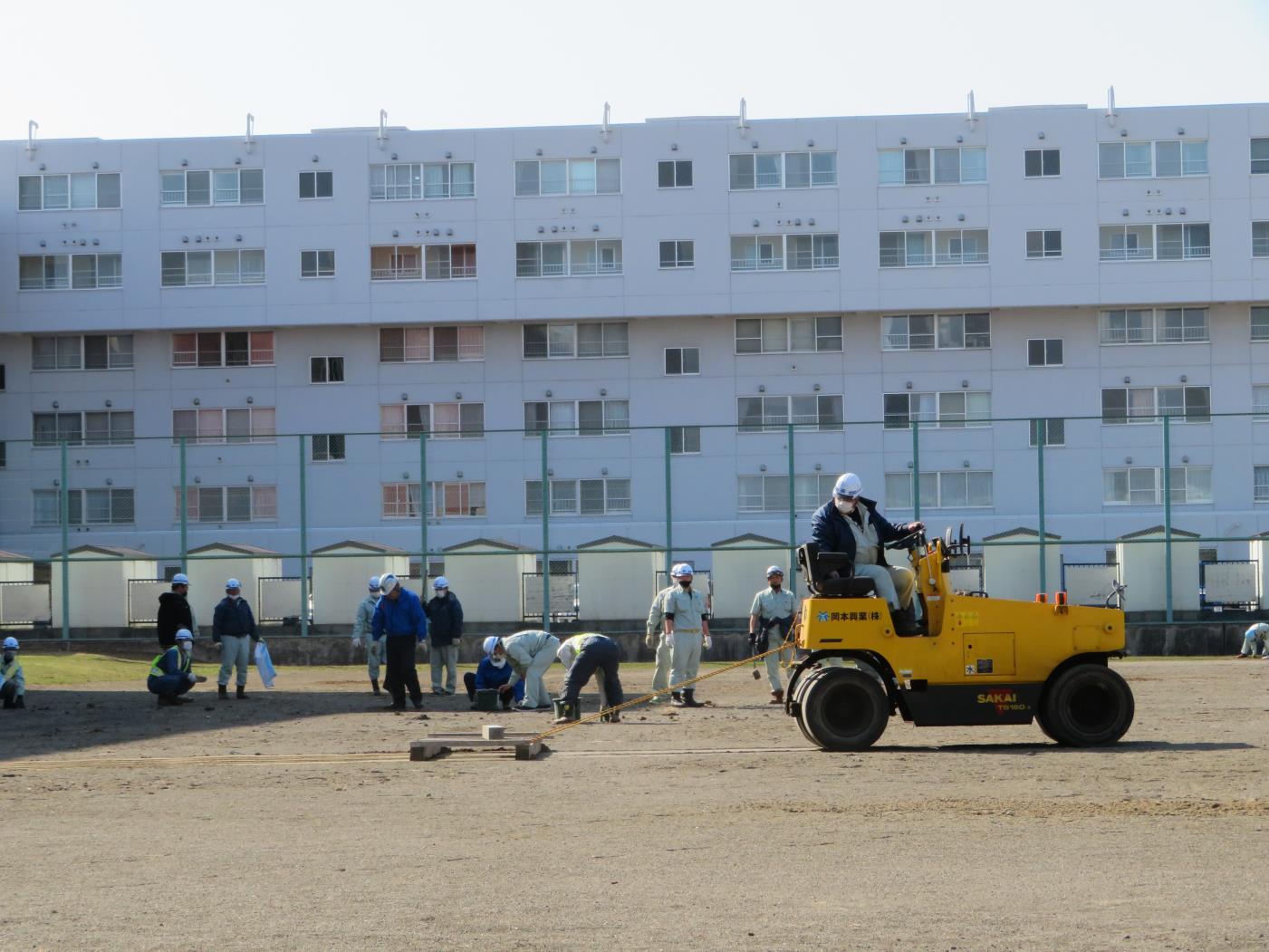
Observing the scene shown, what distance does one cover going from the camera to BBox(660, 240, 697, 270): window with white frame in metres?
60.6

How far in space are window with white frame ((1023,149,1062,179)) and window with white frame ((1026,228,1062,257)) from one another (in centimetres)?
200

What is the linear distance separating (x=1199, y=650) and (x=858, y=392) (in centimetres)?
2447

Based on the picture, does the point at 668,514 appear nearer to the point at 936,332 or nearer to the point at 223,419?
the point at 936,332

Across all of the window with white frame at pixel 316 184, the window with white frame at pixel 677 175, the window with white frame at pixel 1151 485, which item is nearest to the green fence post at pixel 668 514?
the window with white frame at pixel 1151 485

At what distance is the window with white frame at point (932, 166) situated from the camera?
6056 cm

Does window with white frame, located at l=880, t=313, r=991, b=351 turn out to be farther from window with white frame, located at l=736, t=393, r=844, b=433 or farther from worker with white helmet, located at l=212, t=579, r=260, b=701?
worker with white helmet, located at l=212, t=579, r=260, b=701

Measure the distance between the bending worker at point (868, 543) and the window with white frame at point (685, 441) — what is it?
24.6 m

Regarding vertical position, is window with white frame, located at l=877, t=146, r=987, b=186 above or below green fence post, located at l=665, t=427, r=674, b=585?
above

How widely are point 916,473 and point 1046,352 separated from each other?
74.9ft

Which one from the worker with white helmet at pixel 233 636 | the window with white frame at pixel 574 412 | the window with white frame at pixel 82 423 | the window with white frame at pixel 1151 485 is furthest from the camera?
the window with white frame at pixel 82 423

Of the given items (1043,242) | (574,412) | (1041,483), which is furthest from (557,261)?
(1041,483)

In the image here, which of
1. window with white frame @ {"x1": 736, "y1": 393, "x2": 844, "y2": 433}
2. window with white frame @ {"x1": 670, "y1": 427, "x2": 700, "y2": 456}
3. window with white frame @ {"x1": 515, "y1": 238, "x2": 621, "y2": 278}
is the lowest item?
window with white frame @ {"x1": 670, "y1": 427, "x2": 700, "y2": 456}

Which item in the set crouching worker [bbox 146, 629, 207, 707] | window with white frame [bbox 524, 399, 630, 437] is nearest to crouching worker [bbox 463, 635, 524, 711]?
crouching worker [bbox 146, 629, 207, 707]

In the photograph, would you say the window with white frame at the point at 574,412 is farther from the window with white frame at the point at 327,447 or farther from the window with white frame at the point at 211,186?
Result: the window with white frame at the point at 327,447
